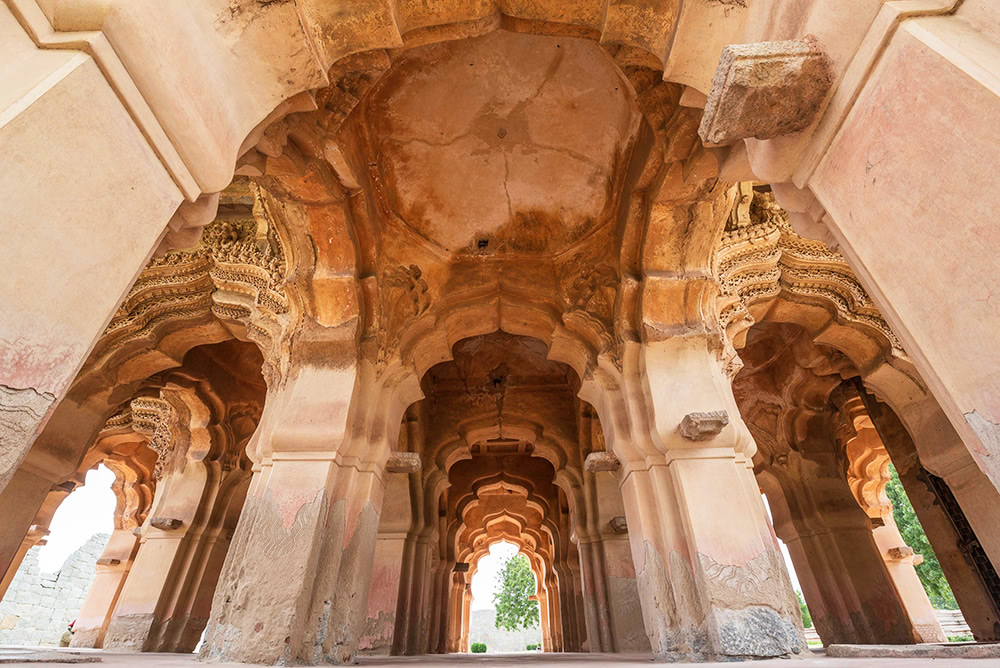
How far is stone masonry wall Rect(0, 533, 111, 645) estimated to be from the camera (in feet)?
39.4

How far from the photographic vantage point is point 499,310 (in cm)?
561

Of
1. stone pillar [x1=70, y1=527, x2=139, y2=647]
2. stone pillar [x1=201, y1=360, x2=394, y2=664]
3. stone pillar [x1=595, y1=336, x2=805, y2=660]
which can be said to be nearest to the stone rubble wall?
stone pillar [x1=70, y1=527, x2=139, y2=647]

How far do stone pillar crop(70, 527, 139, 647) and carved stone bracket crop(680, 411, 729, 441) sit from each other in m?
8.95

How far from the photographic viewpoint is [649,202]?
180 inches

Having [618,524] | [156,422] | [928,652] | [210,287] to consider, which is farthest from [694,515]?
[156,422]

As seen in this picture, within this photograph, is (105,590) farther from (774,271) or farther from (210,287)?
(774,271)

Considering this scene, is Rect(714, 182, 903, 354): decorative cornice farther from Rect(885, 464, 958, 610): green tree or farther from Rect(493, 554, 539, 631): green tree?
Rect(493, 554, 539, 631): green tree

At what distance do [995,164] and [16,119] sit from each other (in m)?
2.45

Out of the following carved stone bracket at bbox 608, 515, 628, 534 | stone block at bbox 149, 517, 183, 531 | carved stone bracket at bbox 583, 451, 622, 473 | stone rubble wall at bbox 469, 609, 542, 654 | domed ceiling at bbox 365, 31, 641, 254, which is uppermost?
domed ceiling at bbox 365, 31, 641, 254

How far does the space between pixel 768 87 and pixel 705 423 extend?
2.53 m

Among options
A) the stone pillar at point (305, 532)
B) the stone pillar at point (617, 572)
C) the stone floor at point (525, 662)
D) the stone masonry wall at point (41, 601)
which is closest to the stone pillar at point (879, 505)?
the stone pillar at point (617, 572)

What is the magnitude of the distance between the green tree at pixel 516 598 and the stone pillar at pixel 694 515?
25.0 meters

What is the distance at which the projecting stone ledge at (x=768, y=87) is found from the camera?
1.75 metres

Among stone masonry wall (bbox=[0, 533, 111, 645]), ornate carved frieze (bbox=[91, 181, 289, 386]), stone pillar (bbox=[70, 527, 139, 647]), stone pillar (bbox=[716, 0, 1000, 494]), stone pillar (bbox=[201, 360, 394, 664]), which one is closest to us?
stone pillar (bbox=[716, 0, 1000, 494])
